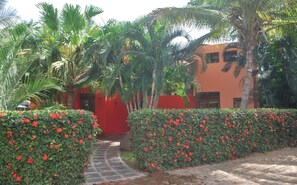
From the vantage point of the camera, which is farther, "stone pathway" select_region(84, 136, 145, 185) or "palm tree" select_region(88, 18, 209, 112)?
"palm tree" select_region(88, 18, 209, 112)

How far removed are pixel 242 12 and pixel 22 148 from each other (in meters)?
8.59

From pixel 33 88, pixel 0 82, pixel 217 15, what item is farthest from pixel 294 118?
pixel 0 82

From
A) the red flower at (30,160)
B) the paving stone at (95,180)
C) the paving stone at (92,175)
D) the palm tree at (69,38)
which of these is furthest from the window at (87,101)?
the red flower at (30,160)

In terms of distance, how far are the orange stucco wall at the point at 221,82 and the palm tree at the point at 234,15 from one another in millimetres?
5928

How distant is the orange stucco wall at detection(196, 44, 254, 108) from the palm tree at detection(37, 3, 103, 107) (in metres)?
7.51

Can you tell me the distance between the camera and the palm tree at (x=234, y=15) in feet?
33.8

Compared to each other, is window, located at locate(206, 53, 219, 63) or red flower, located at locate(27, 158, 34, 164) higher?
window, located at locate(206, 53, 219, 63)

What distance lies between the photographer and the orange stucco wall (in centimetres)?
1722

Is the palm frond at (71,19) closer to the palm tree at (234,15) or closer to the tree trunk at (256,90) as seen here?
the palm tree at (234,15)

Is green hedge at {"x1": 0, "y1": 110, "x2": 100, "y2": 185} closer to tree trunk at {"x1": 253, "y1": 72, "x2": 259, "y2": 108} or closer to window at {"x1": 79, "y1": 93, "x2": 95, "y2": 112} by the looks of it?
window at {"x1": 79, "y1": 93, "x2": 95, "y2": 112}

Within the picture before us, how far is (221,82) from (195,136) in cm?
1018

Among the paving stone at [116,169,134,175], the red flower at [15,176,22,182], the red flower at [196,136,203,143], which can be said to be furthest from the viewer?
the red flower at [196,136,203,143]

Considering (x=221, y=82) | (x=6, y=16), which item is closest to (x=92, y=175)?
(x=6, y=16)

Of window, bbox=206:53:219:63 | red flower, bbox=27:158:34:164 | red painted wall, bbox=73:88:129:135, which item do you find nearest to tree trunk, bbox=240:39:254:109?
red painted wall, bbox=73:88:129:135
